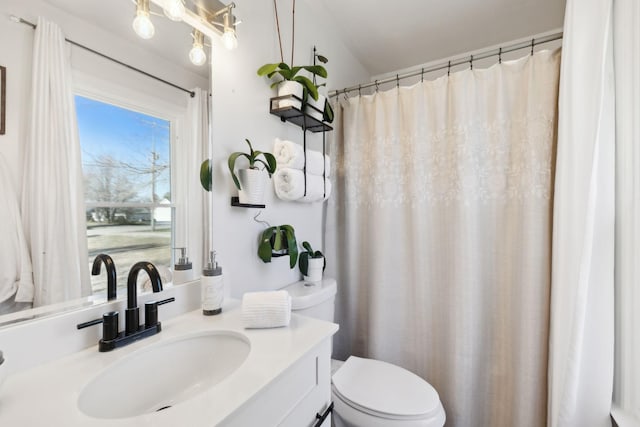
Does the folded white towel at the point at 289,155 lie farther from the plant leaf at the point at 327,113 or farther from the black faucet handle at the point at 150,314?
the black faucet handle at the point at 150,314

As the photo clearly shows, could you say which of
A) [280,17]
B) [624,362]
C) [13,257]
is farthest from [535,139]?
[13,257]

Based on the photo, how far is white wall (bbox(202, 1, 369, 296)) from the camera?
110cm

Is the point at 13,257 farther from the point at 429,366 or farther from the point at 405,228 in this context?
the point at 429,366

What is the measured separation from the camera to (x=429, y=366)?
5.00 ft

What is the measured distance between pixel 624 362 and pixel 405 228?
98cm

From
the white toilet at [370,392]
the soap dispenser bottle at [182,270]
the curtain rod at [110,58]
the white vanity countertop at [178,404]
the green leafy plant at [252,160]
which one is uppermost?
the curtain rod at [110,58]

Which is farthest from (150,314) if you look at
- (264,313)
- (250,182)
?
(250,182)

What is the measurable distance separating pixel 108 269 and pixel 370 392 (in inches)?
42.7

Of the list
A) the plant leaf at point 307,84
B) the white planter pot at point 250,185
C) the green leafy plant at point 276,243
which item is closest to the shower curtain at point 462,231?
the plant leaf at point 307,84

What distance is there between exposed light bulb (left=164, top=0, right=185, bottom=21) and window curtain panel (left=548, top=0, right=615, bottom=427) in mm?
1476

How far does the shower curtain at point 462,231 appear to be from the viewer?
1.29 meters

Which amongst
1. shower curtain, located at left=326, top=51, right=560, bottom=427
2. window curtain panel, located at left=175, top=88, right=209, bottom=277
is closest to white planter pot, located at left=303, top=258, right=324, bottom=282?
shower curtain, located at left=326, top=51, right=560, bottom=427

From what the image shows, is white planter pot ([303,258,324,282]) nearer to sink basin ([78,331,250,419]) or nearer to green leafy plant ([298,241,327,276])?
green leafy plant ([298,241,327,276])

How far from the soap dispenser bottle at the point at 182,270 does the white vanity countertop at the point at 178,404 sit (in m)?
0.14
